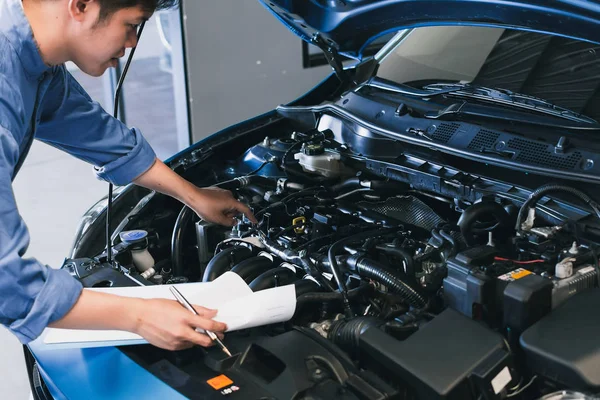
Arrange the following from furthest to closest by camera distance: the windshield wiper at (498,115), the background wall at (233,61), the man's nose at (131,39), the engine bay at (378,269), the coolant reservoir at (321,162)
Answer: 1. the background wall at (233,61)
2. the coolant reservoir at (321,162)
3. the windshield wiper at (498,115)
4. the man's nose at (131,39)
5. the engine bay at (378,269)

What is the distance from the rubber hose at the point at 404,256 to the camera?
5.58ft

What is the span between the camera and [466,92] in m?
2.13

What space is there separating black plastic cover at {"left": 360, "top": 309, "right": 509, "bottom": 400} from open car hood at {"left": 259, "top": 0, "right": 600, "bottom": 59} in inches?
28.4

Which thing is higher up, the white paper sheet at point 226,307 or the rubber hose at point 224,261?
the white paper sheet at point 226,307

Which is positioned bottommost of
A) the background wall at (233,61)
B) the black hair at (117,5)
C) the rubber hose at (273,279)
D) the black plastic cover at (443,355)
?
the background wall at (233,61)

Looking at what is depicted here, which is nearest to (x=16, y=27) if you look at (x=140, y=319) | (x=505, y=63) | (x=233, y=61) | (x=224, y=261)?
(x=140, y=319)

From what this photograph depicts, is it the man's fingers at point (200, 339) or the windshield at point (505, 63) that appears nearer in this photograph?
the man's fingers at point (200, 339)

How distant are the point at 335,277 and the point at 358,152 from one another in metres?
0.56

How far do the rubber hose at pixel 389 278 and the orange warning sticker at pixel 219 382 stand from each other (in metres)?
0.44

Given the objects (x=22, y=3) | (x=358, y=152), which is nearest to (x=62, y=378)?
(x=22, y=3)

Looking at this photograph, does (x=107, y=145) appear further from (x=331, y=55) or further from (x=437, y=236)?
(x=437, y=236)

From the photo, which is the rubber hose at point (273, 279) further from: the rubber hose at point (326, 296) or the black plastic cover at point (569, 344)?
the black plastic cover at point (569, 344)

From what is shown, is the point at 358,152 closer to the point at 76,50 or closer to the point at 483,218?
the point at 483,218

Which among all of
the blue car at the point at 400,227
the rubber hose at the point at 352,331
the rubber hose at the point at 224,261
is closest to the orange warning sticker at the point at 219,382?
the blue car at the point at 400,227
